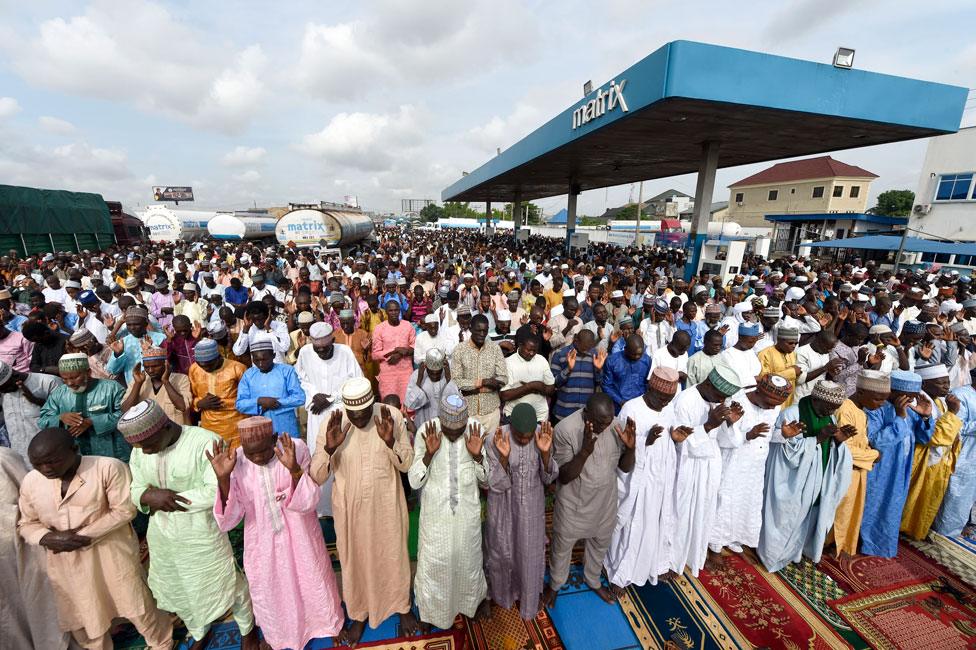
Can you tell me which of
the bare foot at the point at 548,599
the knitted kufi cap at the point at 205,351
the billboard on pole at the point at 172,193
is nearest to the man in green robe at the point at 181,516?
the knitted kufi cap at the point at 205,351

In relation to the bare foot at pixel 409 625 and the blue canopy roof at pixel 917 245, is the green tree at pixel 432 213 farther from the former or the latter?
the bare foot at pixel 409 625

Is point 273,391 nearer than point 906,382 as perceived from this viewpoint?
No

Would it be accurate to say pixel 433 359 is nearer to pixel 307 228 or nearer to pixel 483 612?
pixel 483 612

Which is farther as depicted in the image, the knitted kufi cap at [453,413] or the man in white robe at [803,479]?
the man in white robe at [803,479]

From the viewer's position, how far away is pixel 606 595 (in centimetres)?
308

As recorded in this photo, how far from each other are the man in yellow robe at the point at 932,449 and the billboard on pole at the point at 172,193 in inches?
3745

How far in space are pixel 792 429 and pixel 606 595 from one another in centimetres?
193

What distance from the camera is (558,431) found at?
275 centimetres

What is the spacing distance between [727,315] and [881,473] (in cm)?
421

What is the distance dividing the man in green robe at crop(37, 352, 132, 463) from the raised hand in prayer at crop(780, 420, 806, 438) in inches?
208

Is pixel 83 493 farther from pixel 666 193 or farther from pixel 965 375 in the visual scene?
pixel 666 193

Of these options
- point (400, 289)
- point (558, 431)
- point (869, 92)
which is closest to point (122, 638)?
point (558, 431)

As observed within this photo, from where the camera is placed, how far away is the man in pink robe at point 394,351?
4.70 m

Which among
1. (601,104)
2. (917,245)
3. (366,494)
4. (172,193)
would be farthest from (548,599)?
(172,193)
